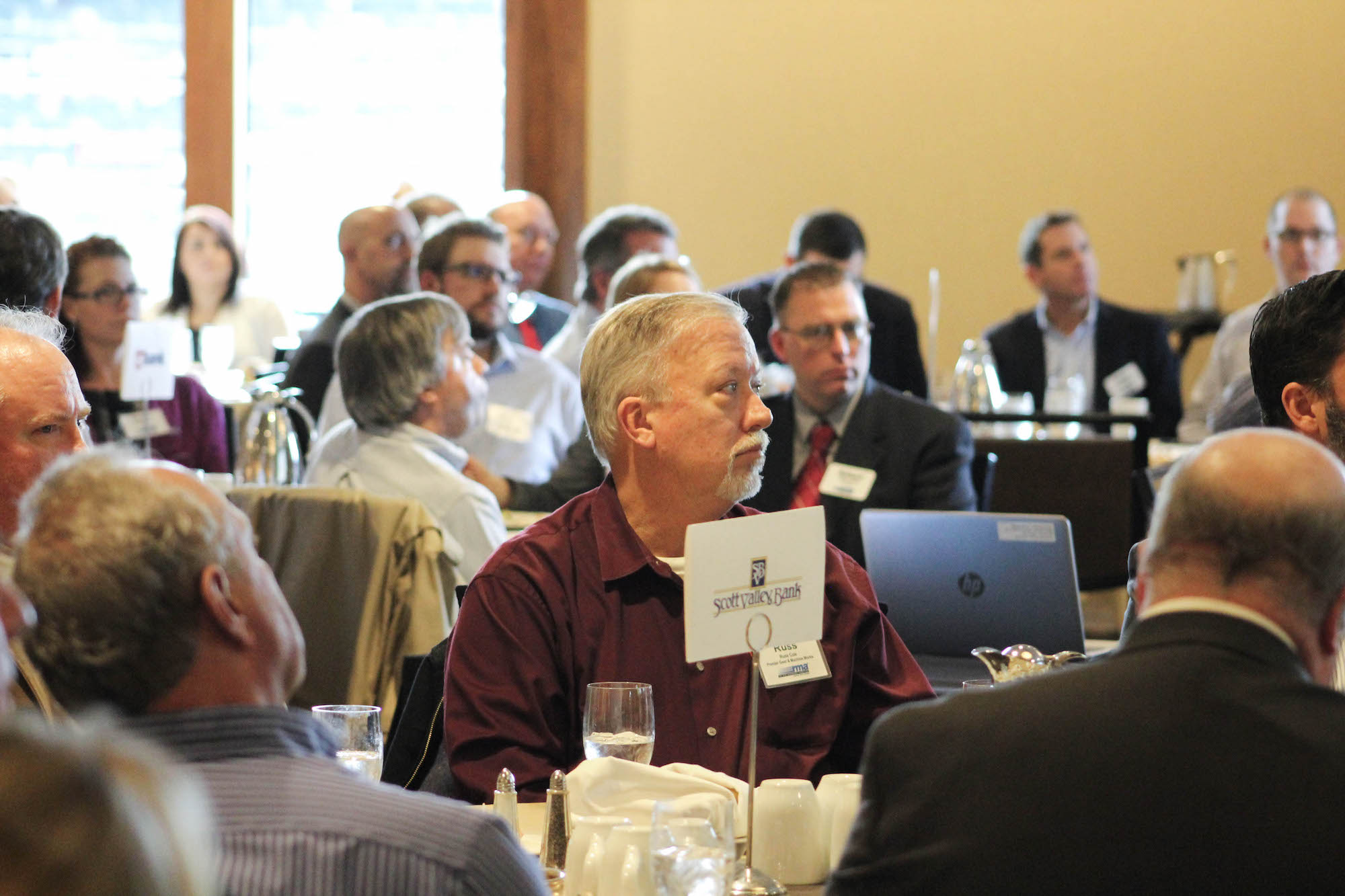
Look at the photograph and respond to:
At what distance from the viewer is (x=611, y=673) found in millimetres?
2338

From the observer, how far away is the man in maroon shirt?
90.4 inches

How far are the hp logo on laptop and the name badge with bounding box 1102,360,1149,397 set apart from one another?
382cm

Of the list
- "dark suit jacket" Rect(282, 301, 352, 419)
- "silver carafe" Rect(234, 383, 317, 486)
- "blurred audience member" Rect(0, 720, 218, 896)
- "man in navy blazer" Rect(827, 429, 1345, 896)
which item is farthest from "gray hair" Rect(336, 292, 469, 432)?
"blurred audience member" Rect(0, 720, 218, 896)

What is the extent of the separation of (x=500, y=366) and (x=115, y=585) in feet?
13.6

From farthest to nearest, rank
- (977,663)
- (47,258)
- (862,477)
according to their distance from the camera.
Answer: (862,477), (47,258), (977,663)

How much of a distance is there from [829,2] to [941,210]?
129cm

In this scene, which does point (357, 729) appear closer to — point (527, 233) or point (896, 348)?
point (896, 348)

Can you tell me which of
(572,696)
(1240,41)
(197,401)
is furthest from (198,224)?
(572,696)

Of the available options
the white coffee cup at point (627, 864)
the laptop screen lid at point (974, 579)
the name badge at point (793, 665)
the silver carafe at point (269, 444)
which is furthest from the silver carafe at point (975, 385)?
the white coffee cup at point (627, 864)

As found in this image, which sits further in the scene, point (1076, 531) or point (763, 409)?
point (1076, 531)

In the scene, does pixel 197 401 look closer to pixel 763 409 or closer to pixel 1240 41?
pixel 763 409

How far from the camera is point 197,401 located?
209 inches

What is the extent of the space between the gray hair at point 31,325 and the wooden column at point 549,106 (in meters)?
6.01

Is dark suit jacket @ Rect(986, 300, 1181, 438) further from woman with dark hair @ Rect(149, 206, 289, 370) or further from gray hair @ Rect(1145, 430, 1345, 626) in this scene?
gray hair @ Rect(1145, 430, 1345, 626)
